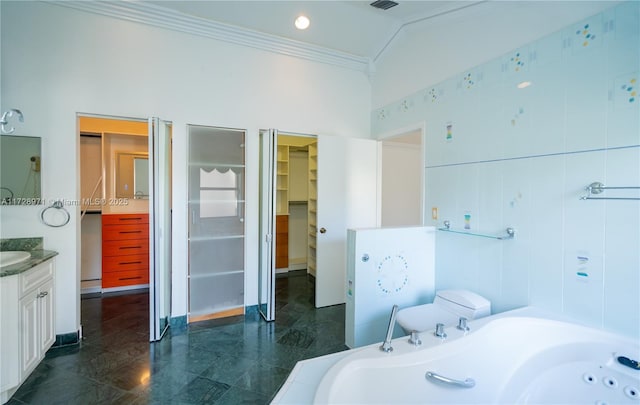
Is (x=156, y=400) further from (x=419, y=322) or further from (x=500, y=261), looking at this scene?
(x=500, y=261)

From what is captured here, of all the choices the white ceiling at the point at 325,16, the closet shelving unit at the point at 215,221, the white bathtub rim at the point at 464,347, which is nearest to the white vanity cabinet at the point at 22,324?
the closet shelving unit at the point at 215,221

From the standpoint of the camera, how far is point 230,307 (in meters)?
3.05

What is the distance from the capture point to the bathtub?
1.32m

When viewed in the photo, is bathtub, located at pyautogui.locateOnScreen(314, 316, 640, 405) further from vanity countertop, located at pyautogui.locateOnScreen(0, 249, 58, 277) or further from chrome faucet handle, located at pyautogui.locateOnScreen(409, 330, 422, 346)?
vanity countertop, located at pyautogui.locateOnScreen(0, 249, 58, 277)

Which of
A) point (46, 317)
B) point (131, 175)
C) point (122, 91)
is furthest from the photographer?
point (131, 175)

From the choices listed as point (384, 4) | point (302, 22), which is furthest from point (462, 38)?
point (302, 22)

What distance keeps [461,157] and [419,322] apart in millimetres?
1390

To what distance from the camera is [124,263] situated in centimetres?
379

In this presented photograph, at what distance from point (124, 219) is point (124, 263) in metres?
0.61

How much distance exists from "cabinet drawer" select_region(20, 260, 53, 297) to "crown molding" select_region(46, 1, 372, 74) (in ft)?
7.42

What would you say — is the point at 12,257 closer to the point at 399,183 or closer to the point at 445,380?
the point at 445,380

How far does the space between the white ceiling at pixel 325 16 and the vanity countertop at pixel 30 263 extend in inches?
96.4

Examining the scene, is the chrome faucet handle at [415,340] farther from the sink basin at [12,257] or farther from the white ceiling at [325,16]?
the sink basin at [12,257]

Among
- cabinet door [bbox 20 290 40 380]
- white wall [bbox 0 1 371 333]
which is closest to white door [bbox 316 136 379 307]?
white wall [bbox 0 1 371 333]
